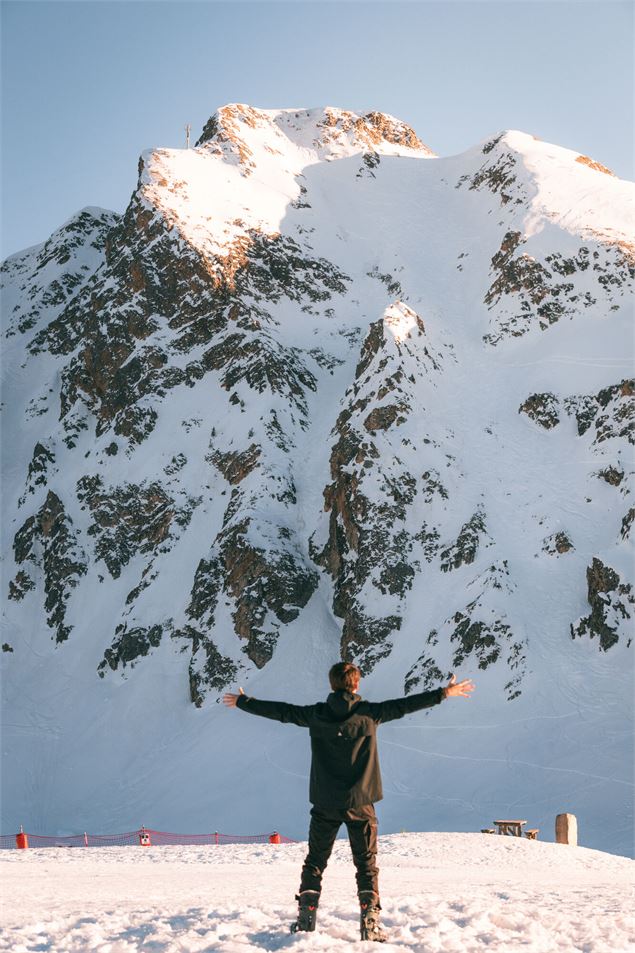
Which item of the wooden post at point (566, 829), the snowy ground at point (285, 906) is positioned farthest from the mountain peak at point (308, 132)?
the snowy ground at point (285, 906)

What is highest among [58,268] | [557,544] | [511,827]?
[58,268]

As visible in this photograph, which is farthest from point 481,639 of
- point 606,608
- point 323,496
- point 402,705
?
point 402,705

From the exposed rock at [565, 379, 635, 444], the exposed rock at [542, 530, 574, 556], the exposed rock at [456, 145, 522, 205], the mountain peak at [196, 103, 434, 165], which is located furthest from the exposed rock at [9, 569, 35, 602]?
the exposed rock at [456, 145, 522, 205]

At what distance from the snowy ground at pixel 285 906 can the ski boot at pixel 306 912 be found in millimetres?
91

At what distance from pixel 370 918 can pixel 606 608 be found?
1338 inches

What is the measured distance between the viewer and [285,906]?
7992 mm

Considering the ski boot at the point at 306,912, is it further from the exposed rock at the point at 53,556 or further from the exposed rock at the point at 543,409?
the exposed rock at the point at 53,556

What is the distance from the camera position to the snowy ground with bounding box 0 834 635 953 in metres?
6.54

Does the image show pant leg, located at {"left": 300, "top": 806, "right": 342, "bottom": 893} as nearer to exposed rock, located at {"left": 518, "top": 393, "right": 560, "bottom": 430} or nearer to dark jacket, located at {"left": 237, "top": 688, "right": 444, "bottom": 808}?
dark jacket, located at {"left": 237, "top": 688, "right": 444, "bottom": 808}

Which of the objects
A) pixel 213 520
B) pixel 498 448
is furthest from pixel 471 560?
pixel 213 520

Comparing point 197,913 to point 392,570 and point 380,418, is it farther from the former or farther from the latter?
point 380,418

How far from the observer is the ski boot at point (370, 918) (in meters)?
6.57

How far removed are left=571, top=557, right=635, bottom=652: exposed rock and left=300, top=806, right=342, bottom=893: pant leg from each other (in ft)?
109

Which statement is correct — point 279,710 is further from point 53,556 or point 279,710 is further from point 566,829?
point 53,556
